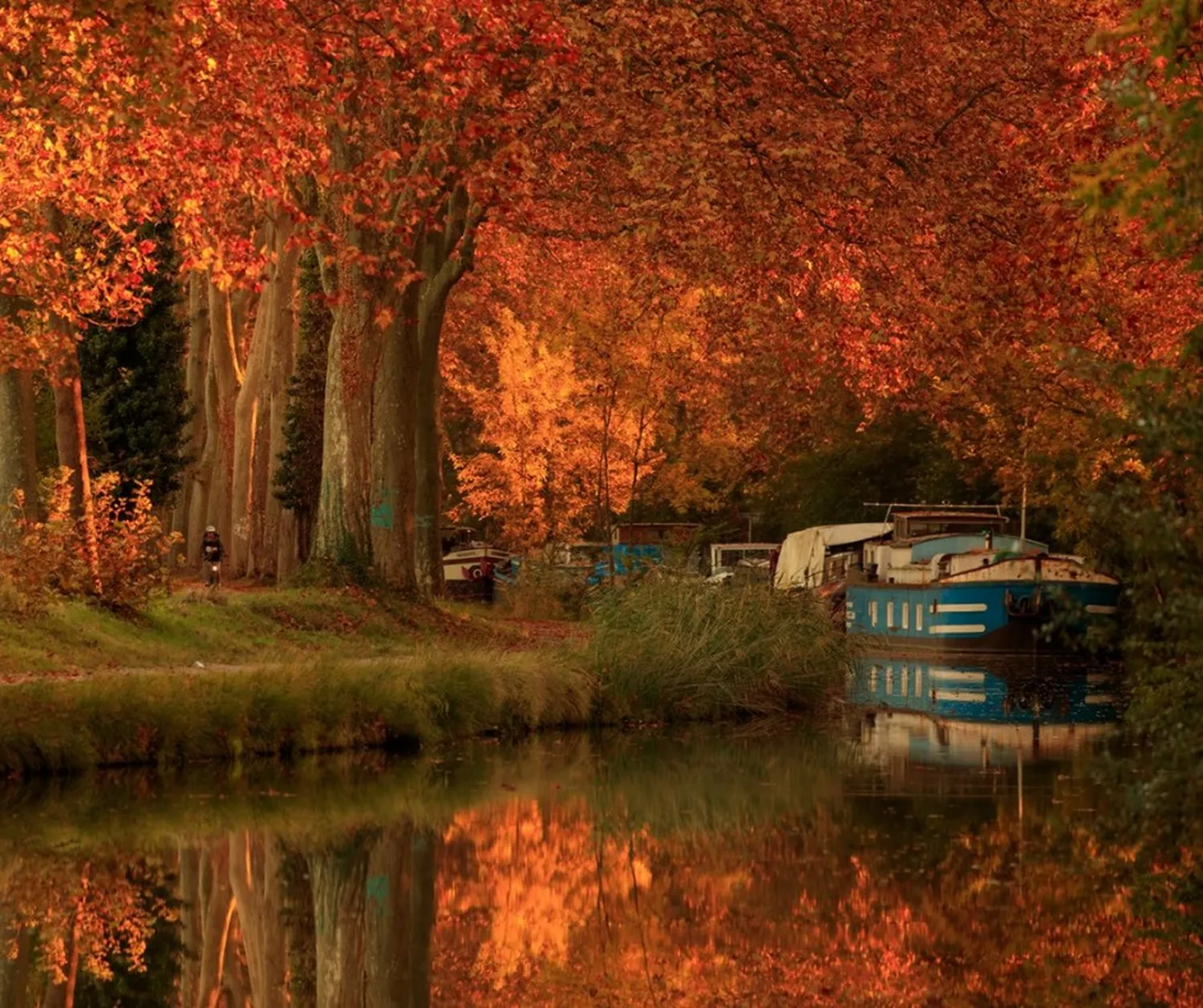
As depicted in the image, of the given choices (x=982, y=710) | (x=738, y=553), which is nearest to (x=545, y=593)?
(x=982, y=710)

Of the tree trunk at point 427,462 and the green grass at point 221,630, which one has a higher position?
the tree trunk at point 427,462

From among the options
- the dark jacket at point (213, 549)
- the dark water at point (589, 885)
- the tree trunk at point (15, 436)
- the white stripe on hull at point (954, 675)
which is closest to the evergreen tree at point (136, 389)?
the dark jacket at point (213, 549)

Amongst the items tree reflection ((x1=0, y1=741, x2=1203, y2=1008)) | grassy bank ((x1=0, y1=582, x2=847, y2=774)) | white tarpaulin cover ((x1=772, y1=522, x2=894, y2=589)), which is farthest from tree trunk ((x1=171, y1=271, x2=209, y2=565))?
tree reflection ((x1=0, y1=741, x2=1203, y2=1008))

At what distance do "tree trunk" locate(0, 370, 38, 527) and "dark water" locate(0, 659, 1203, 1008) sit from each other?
12.4 meters

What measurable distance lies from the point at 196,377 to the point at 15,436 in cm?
2540

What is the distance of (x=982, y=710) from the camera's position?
3344 centimetres

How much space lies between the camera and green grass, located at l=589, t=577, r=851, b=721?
2911 centimetres

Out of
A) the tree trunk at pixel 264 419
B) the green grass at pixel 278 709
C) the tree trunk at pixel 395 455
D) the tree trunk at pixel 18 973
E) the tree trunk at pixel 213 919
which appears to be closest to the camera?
the tree trunk at pixel 18 973

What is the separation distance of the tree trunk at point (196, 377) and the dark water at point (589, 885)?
113 feet

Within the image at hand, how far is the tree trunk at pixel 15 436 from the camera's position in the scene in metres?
35.4

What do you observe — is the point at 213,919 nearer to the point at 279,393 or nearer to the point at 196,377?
the point at 279,393

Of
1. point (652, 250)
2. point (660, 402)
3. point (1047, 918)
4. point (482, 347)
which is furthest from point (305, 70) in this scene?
point (482, 347)

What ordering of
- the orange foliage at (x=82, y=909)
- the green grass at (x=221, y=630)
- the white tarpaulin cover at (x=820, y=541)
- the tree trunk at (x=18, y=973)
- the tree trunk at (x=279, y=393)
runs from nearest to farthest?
the tree trunk at (x=18, y=973) < the orange foliage at (x=82, y=909) < the green grass at (x=221, y=630) < the tree trunk at (x=279, y=393) < the white tarpaulin cover at (x=820, y=541)

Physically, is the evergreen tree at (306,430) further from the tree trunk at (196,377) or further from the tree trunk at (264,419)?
the tree trunk at (196,377)
